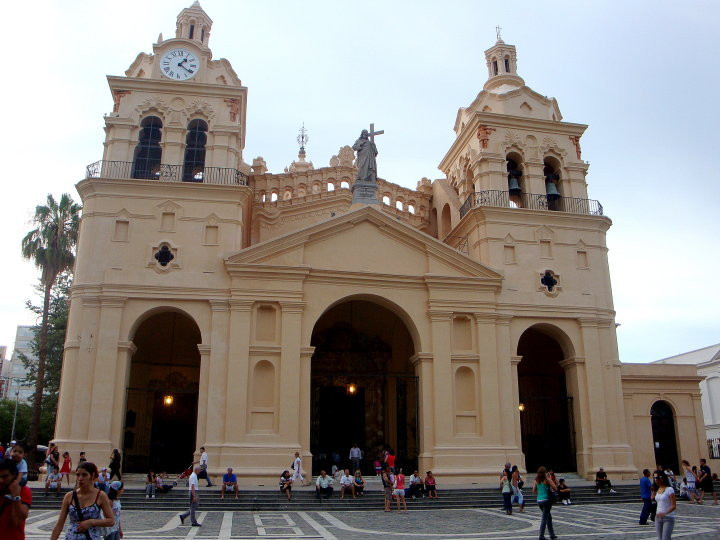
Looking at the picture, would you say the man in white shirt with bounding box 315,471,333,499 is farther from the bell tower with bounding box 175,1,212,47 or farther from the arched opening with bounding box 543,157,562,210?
the bell tower with bounding box 175,1,212,47

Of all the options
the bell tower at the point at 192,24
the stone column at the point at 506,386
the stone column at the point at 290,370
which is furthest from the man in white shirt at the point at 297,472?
the bell tower at the point at 192,24

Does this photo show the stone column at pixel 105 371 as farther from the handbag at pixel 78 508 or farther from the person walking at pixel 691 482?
the person walking at pixel 691 482

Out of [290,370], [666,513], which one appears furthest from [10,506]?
[290,370]

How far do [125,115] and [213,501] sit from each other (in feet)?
51.0

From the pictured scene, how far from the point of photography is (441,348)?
23.8m

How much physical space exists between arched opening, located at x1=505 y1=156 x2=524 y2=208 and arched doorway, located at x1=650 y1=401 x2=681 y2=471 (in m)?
10.3

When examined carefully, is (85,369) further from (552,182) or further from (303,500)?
(552,182)

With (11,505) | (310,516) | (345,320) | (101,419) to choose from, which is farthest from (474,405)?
(11,505)

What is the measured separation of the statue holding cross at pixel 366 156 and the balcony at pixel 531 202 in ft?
14.6

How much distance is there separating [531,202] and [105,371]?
59.3ft

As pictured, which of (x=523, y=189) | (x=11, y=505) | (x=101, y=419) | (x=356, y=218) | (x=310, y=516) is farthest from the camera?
(x=523, y=189)

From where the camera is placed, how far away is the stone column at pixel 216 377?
21500 millimetres

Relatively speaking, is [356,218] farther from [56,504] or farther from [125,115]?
Answer: [56,504]

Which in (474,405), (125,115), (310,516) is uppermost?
(125,115)
